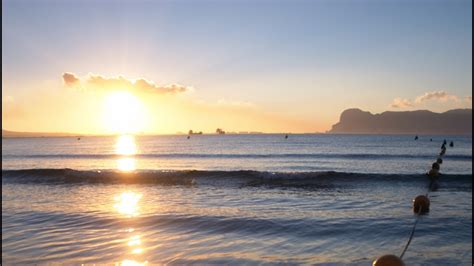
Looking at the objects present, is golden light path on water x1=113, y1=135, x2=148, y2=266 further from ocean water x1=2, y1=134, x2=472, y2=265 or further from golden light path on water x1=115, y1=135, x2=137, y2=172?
golden light path on water x1=115, y1=135, x2=137, y2=172

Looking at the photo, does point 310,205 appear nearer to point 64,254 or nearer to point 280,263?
point 280,263

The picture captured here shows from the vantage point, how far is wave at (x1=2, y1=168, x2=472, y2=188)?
80.4 ft

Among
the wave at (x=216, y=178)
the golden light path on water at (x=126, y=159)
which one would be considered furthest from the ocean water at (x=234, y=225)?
the golden light path on water at (x=126, y=159)

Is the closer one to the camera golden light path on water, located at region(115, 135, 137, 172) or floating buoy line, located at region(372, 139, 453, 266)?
floating buoy line, located at region(372, 139, 453, 266)

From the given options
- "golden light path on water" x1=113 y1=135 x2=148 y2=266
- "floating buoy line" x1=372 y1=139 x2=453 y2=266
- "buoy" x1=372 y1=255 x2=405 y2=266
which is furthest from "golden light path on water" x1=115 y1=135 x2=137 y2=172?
"buoy" x1=372 y1=255 x2=405 y2=266

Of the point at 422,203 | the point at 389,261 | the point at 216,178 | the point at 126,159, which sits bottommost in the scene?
the point at 216,178

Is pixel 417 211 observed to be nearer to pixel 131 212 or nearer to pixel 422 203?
pixel 422 203

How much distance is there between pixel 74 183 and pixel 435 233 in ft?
73.0

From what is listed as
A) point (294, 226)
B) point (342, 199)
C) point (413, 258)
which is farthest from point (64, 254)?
point (342, 199)

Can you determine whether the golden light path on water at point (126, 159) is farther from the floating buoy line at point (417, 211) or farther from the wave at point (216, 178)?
the floating buoy line at point (417, 211)

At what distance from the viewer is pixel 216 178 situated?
88.0ft

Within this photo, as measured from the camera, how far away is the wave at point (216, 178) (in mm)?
24500

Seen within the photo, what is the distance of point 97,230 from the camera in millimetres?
11219

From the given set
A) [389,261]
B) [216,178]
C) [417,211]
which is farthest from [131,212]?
[216,178]
